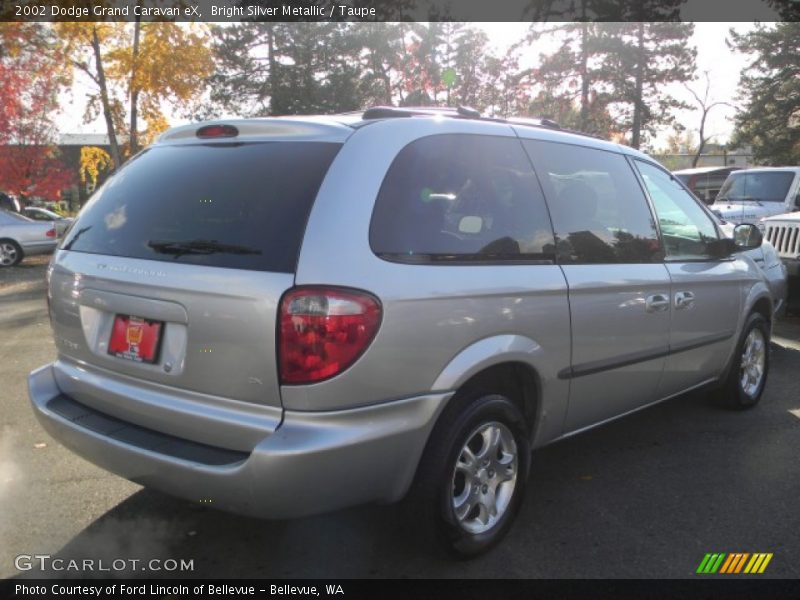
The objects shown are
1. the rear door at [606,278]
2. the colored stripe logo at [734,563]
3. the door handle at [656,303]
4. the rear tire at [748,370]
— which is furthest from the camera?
the rear tire at [748,370]

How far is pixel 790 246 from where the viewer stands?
8086mm

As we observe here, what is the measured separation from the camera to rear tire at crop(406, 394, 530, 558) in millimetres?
2662

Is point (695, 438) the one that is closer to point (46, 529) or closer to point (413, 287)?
point (413, 287)

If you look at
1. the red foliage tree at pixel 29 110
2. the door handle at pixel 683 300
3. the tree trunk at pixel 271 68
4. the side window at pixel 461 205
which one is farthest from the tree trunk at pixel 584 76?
the side window at pixel 461 205

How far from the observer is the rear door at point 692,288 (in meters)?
3.92

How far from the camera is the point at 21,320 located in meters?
8.34

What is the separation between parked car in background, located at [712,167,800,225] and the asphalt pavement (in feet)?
Answer: 26.2

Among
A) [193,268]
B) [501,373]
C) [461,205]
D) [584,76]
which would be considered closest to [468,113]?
[461,205]

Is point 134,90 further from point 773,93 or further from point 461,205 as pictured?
point 773,93

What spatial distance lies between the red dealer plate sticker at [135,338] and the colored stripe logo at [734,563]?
239 centimetres

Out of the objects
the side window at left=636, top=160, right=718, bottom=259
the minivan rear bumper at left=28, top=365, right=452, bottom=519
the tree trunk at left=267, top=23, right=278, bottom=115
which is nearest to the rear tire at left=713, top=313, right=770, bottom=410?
the side window at left=636, top=160, right=718, bottom=259

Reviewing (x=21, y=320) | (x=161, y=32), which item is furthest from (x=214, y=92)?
(x=21, y=320)

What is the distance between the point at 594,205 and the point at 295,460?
82.9 inches

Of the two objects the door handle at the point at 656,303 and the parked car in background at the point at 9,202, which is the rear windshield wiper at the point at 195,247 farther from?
the parked car in background at the point at 9,202
